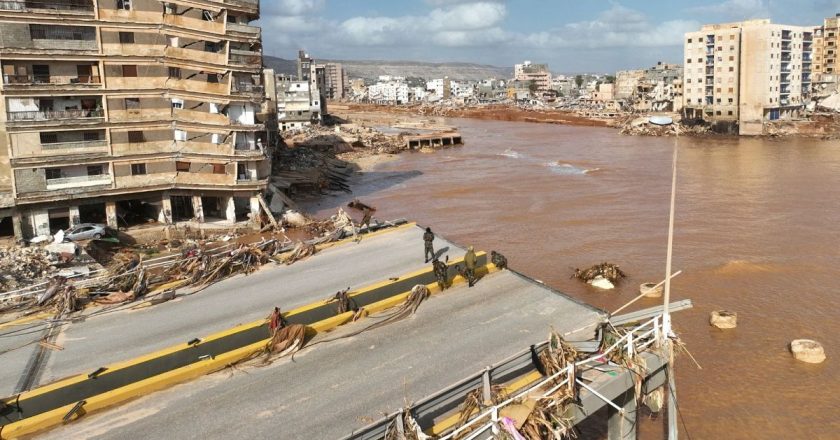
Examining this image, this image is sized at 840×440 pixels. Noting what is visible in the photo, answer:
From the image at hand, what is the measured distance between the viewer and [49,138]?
27703 millimetres

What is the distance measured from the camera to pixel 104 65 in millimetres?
28000

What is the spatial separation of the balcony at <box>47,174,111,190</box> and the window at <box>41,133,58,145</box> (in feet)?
5.71

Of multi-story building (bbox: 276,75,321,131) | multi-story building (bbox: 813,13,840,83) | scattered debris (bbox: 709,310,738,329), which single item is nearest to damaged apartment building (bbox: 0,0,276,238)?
scattered debris (bbox: 709,310,738,329)

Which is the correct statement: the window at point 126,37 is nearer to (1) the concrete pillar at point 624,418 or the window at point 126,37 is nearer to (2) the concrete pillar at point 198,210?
(2) the concrete pillar at point 198,210

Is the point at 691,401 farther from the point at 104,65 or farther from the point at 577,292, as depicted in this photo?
the point at 104,65

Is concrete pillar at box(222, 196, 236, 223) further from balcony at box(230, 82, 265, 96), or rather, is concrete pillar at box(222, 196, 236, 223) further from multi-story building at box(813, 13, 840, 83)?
multi-story building at box(813, 13, 840, 83)

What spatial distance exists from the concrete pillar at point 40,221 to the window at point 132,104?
20.3 feet

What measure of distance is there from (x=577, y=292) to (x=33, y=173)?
81.1ft

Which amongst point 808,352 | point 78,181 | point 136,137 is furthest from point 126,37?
point 808,352

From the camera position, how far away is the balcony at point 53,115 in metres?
26.8

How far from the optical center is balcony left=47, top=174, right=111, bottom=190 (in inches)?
1101

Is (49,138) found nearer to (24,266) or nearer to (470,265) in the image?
(24,266)

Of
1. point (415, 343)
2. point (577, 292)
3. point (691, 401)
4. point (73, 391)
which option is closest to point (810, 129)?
point (577, 292)

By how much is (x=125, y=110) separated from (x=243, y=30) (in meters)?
7.07
